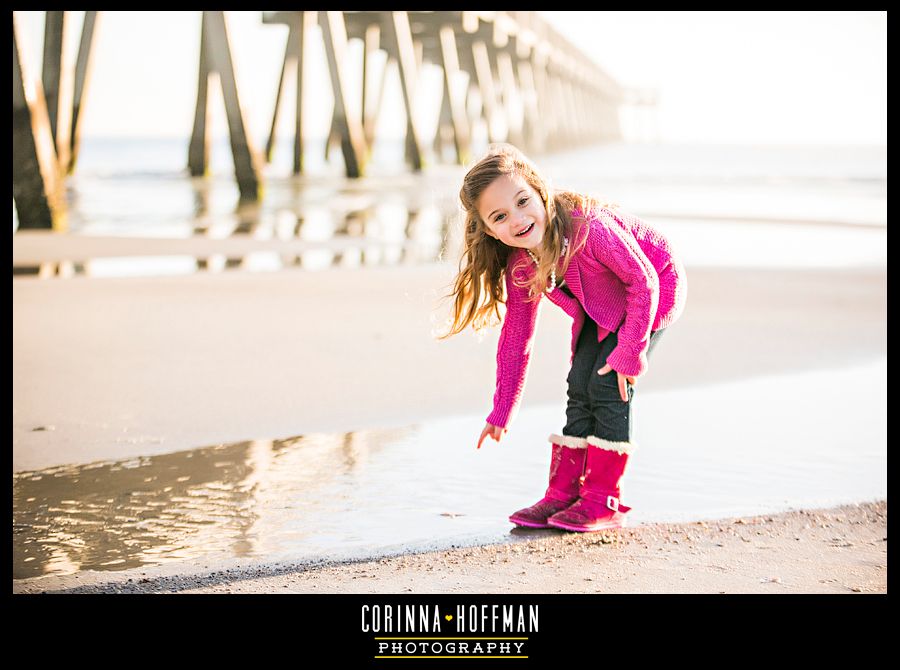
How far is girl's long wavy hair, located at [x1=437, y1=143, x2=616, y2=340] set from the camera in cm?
241

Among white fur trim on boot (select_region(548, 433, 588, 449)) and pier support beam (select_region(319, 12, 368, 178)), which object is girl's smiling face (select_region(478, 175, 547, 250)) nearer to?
white fur trim on boot (select_region(548, 433, 588, 449))

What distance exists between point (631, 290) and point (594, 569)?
599 millimetres

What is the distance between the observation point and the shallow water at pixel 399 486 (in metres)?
2.37

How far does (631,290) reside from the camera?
7.86ft

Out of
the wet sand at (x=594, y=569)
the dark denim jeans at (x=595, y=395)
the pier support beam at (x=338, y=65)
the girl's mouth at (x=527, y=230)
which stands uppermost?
the pier support beam at (x=338, y=65)

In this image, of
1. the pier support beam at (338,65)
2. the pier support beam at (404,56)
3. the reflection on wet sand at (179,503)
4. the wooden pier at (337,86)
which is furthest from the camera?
the pier support beam at (404,56)

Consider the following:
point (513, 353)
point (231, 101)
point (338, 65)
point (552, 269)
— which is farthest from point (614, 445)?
point (338, 65)

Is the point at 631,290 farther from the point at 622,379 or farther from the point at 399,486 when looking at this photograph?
the point at 399,486

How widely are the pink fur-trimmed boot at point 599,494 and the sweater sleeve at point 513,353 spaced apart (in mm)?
203

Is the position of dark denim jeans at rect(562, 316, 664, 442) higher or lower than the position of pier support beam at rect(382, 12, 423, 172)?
lower

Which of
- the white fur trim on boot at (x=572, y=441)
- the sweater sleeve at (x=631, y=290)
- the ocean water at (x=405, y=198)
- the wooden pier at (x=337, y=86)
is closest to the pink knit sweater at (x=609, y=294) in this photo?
the sweater sleeve at (x=631, y=290)

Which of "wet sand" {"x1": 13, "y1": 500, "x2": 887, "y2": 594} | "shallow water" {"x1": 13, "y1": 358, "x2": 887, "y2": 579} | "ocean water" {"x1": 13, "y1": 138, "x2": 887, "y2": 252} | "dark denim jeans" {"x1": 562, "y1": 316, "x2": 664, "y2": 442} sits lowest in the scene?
"wet sand" {"x1": 13, "y1": 500, "x2": 887, "y2": 594}

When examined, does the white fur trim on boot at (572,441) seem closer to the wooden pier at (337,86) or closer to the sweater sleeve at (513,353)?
the sweater sleeve at (513,353)

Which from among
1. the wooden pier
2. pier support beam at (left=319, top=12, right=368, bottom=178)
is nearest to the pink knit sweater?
the wooden pier
